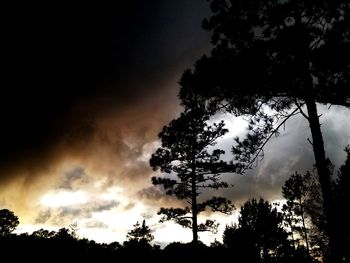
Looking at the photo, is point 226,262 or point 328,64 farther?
point 226,262

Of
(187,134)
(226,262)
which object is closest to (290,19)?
(226,262)

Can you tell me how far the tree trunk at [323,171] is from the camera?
8.89 metres

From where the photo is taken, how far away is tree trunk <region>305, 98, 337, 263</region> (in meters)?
8.89

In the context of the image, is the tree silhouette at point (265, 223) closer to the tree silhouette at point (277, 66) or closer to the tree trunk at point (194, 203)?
the tree trunk at point (194, 203)

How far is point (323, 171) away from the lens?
30.6ft

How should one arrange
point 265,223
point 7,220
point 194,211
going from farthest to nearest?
point 7,220 < point 265,223 < point 194,211

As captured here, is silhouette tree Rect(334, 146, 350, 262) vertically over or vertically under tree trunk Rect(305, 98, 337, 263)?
over

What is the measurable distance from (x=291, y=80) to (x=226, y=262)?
6741mm

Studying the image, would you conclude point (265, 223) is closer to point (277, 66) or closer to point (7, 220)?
point (277, 66)

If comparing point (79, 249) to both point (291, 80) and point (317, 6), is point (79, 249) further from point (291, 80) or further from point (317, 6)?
point (317, 6)

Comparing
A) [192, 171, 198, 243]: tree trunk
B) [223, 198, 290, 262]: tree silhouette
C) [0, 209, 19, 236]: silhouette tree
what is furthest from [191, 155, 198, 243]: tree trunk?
[0, 209, 19, 236]: silhouette tree

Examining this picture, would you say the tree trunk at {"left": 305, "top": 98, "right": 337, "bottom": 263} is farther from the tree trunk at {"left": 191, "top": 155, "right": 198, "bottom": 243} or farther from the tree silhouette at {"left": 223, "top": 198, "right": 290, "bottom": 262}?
the tree silhouette at {"left": 223, "top": 198, "right": 290, "bottom": 262}

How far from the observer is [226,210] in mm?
20766

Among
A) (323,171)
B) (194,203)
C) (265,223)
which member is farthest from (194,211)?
(265,223)
